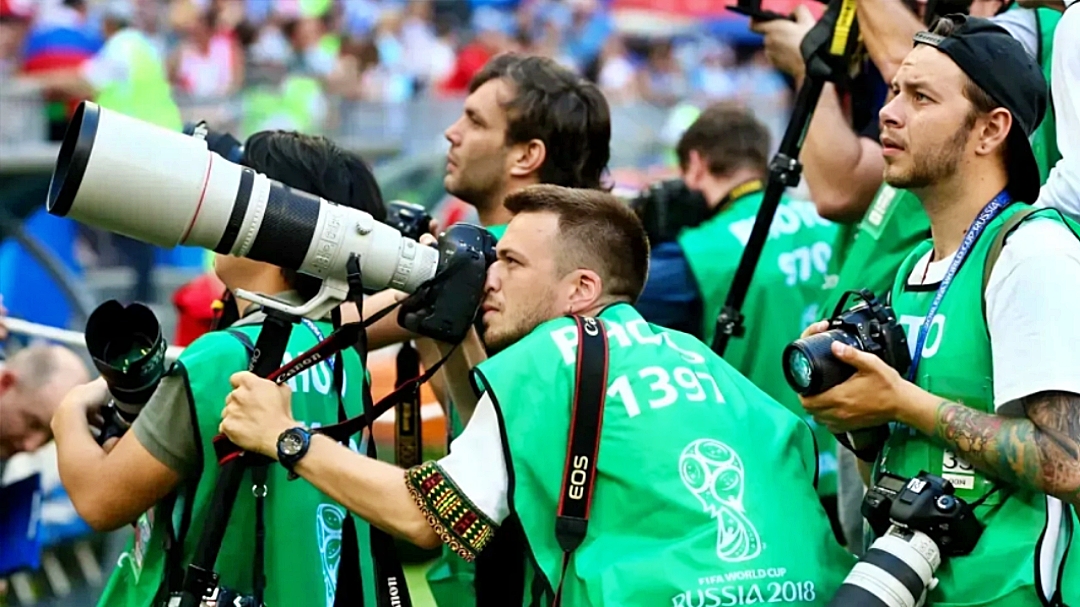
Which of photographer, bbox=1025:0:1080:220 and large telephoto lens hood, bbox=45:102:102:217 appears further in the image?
photographer, bbox=1025:0:1080:220

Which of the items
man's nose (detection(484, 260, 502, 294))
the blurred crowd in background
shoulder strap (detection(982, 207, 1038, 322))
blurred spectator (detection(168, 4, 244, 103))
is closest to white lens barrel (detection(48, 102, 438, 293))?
man's nose (detection(484, 260, 502, 294))

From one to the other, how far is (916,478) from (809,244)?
8.43ft

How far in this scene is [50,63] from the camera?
38.8 feet

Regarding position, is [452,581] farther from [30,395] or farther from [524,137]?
[30,395]

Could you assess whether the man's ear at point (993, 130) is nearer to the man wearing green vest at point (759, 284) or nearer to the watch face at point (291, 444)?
the watch face at point (291, 444)

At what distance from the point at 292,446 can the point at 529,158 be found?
163 cm

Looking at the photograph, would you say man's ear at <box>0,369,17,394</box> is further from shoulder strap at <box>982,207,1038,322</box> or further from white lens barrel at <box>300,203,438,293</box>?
shoulder strap at <box>982,207,1038,322</box>

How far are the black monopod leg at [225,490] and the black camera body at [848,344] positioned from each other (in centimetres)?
103

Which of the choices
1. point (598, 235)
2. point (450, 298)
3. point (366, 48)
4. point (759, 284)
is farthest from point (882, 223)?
point (366, 48)

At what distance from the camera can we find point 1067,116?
3.62 m

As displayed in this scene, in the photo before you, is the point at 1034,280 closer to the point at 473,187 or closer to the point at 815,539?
the point at 815,539

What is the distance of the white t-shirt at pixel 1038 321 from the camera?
3.02m

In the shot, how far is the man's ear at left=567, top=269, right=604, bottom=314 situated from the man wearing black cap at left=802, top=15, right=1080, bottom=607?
0.48 m

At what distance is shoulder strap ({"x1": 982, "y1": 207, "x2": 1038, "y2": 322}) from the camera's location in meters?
3.16
